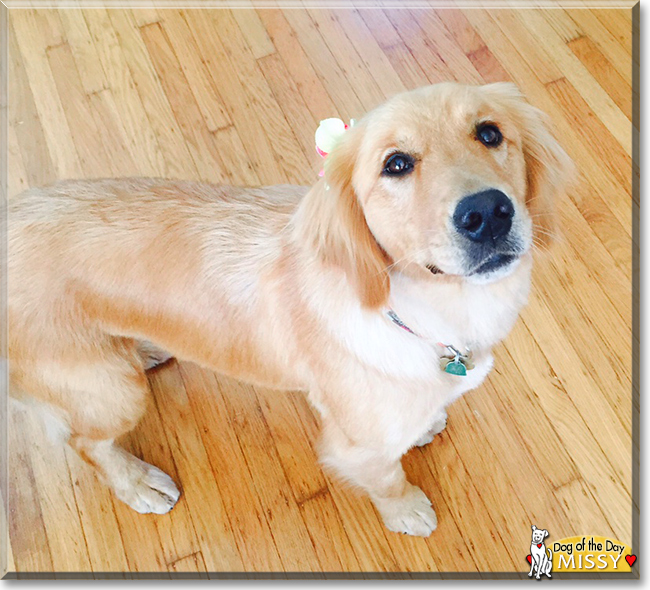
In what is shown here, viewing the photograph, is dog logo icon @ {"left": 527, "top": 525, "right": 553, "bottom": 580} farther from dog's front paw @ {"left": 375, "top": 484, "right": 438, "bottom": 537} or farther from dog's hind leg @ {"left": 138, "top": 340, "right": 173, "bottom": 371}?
dog's hind leg @ {"left": 138, "top": 340, "right": 173, "bottom": 371}

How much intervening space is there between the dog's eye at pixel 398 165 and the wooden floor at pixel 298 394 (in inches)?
42.7

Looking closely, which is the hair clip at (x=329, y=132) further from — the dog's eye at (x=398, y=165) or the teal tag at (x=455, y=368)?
the teal tag at (x=455, y=368)

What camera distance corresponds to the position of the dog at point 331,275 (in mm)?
1329

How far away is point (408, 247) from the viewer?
1331mm

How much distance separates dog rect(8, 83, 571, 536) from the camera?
52.3 inches

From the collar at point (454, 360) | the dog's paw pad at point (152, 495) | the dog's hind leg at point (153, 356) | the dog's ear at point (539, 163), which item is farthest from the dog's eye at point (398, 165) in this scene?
the dog's paw pad at point (152, 495)

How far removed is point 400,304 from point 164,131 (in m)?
1.75

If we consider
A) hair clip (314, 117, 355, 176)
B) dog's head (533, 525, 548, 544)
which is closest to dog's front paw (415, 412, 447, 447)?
dog's head (533, 525, 548, 544)

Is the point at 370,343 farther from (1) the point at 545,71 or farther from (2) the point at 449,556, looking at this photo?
(1) the point at 545,71

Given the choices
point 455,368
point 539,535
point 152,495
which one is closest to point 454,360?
point 455,368

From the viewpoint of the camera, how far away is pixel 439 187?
1267 mm

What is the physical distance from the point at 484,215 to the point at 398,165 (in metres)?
0.24

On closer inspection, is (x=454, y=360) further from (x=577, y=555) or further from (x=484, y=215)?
(x=577, y=555)

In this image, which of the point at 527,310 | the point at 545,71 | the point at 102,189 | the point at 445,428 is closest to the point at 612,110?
the point at 545,71
